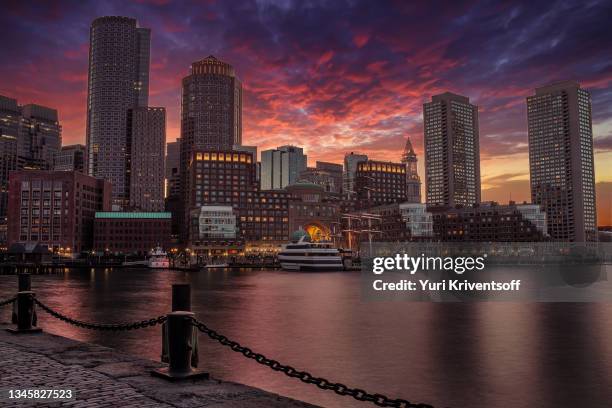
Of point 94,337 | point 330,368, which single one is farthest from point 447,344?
point 94,337

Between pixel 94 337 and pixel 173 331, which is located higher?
pixel 173 331

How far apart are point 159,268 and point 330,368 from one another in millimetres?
163643

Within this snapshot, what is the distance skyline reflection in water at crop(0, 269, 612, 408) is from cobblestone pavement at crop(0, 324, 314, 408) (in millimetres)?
7774

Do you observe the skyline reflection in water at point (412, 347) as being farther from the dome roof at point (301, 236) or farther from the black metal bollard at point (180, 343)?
the dome roof at point (301, 236)

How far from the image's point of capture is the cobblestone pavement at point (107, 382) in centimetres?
968

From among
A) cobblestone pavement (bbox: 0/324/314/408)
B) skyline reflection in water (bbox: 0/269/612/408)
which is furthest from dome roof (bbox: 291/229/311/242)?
cobblestone pavement (bbox: 0/324/314/408)

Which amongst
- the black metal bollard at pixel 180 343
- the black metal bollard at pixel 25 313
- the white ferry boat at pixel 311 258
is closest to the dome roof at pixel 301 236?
the white ferry boat at pixel 311 258

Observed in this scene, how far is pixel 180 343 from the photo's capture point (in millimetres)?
11883

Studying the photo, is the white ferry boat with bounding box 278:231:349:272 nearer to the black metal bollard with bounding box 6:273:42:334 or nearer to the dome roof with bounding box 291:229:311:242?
the dome roof with bounding box 291:229:311:242

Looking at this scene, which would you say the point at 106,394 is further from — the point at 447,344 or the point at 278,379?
the point at 447,344

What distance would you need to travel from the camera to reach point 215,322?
1571 inches

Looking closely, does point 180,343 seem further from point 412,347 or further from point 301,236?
point 301,236

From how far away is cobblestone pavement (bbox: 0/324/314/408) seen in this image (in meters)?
9.68

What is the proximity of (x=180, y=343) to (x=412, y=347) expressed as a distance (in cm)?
2048
